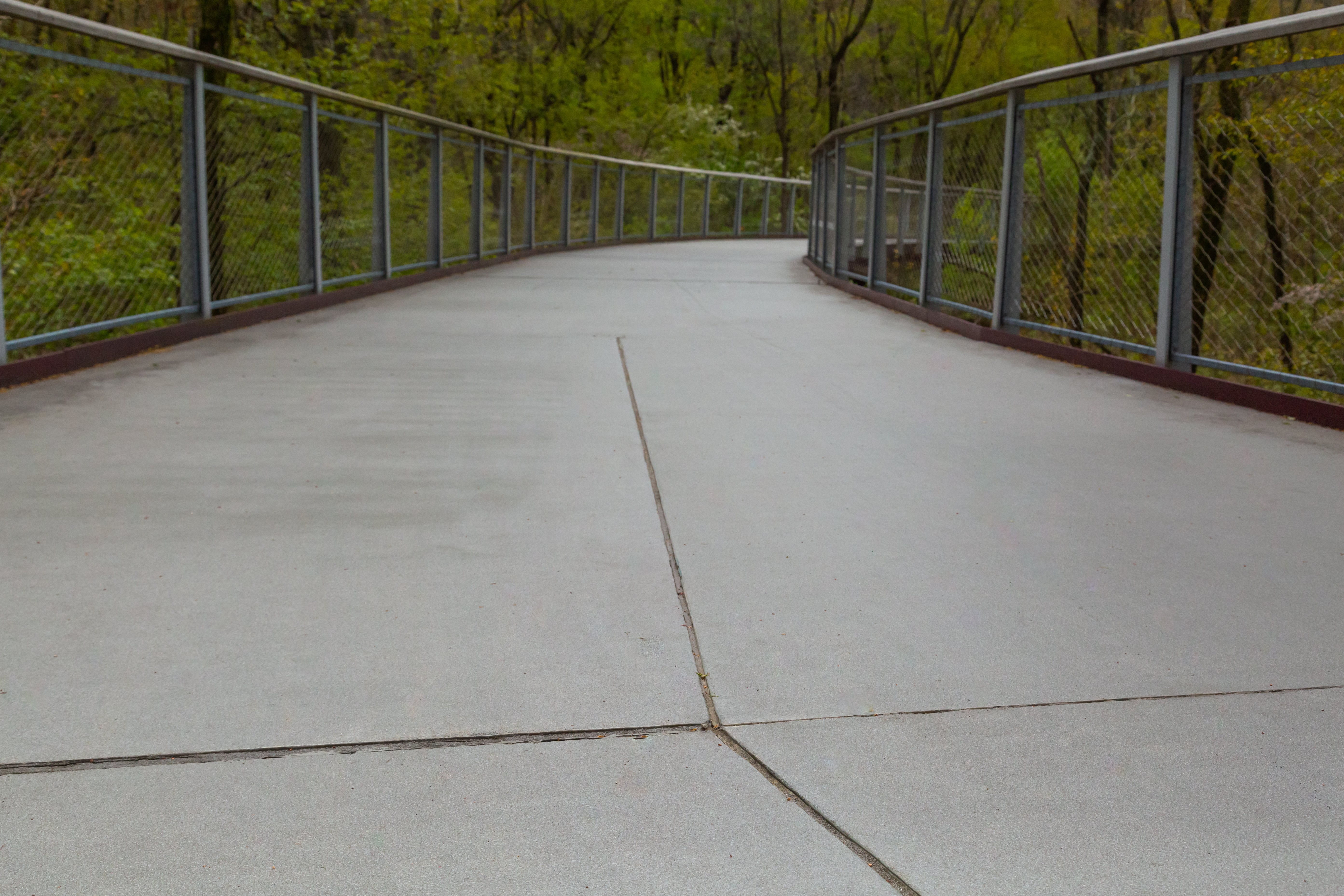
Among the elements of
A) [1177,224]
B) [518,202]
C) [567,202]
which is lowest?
[1177,224]

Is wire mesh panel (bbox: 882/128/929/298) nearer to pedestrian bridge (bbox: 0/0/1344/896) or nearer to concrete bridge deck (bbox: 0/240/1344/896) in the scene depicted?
pedestrian bridge (bbox: 0/0/1344/896)

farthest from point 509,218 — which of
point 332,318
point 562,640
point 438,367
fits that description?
point 562,640

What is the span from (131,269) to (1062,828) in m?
6.73

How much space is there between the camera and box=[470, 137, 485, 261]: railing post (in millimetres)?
14422

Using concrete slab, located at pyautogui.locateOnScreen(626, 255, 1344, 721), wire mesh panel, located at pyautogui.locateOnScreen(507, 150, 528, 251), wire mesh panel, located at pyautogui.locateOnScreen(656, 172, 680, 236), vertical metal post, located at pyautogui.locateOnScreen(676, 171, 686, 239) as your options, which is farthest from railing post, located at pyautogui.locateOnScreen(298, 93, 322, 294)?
vertical metal post, located at pyautogui.locateOnScreen(676, 171, 686, 239)

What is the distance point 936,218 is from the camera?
9.94m

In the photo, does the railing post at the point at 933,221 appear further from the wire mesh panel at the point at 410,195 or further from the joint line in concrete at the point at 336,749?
the joint line in concrete at the point at 336,749

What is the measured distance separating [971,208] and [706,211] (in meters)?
19.0

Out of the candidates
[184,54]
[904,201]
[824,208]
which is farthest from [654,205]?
[184,54]

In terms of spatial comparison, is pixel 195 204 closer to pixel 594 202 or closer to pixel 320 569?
pixel 320 569

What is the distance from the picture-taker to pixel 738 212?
96.7 feet

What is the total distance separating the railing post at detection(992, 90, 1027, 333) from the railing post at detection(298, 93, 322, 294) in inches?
199

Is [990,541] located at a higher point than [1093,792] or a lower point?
higher

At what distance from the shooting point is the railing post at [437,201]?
42.4 ft
